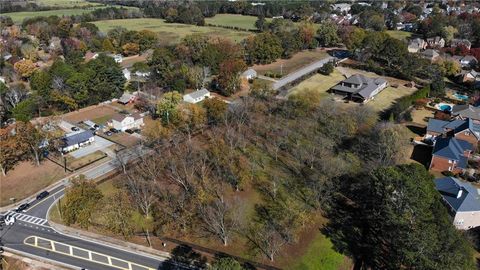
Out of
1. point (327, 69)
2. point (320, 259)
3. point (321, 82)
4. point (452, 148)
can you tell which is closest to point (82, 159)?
point (320, 259)

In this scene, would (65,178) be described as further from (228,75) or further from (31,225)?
(228,75)

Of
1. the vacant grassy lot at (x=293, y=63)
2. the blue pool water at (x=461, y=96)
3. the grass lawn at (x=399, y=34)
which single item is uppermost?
the grass lawn at (x=399, y=34)

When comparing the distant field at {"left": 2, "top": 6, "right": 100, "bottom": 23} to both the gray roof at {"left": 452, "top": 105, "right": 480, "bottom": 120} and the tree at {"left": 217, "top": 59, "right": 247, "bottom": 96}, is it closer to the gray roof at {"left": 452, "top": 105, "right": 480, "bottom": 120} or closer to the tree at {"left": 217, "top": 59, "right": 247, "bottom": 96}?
the tree at {"left": 217, "top": 59, "right": 247, "bottom": 96}

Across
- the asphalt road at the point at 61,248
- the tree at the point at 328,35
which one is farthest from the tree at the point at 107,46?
the asphalt road at the point at 61,248

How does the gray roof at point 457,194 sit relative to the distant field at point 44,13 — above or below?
below

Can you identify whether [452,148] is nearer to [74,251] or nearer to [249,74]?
[74,251]

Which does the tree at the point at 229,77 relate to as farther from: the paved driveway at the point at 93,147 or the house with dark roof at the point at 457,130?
the house with dark roof at the point at 457,130
